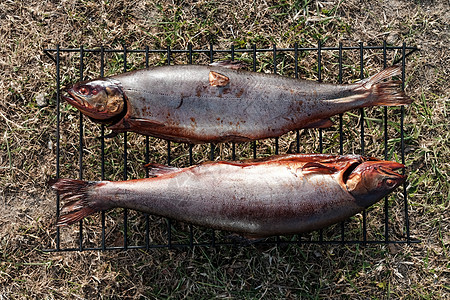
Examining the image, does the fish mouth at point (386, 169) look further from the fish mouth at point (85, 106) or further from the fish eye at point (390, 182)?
the fish mouth at point (85, 106)

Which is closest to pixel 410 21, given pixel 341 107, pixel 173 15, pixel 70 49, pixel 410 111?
pixel 410 111

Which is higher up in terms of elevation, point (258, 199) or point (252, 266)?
point (258, 199)

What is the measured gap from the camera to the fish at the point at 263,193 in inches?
120

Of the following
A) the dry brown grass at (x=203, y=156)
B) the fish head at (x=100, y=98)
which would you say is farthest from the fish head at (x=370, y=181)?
the fish head at (x=100, y=98)

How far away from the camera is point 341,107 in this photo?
3.29 m

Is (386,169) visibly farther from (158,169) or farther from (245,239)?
(158,169)

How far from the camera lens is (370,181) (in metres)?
3.07

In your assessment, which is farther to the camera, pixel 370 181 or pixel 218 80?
pixel 218 80

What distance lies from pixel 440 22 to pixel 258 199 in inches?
96.9

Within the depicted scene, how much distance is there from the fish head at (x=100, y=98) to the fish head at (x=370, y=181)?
1817 mm

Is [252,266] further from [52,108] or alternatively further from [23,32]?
[23,32]

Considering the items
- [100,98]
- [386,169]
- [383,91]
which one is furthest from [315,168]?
[100,98]

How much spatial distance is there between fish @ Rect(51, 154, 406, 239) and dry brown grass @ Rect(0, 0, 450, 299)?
1.89 feet

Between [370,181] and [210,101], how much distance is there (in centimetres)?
133
